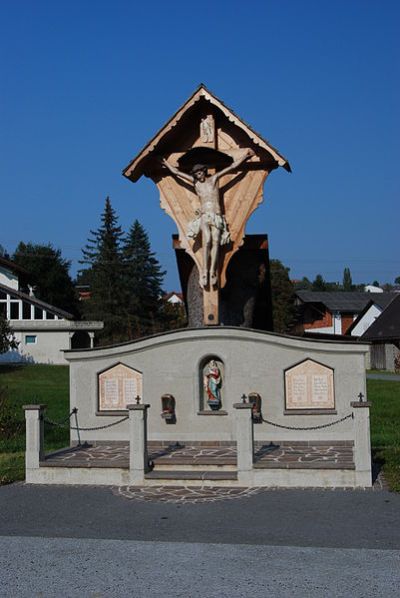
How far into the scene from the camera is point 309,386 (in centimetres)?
1391

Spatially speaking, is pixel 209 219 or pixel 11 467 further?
pixel 209 219

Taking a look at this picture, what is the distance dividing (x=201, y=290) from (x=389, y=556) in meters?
10.0

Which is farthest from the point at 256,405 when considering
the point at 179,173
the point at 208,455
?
the point at 179,173

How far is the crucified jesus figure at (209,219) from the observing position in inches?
620

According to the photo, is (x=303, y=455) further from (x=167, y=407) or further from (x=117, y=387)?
(x=117, y=387)

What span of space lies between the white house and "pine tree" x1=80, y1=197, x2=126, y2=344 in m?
7.35

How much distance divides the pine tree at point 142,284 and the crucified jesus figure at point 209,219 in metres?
49.7

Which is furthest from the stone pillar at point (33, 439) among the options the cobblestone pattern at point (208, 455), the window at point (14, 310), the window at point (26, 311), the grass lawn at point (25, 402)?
the window at point (14, 310)

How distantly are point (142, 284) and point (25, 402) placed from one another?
151 ft

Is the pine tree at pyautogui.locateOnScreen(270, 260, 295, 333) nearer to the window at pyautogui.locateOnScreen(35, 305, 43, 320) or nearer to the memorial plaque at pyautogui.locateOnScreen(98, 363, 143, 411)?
the window at pyautogui.locateOnScreen(35, 305, 43, 320)

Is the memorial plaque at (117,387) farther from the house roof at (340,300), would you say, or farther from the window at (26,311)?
the house roof at (340,300)

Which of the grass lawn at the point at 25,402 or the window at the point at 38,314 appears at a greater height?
the window at the point at 38,314

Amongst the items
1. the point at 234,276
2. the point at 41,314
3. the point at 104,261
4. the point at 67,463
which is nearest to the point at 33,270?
the point at 104,261

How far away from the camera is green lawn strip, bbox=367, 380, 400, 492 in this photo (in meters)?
12.0
